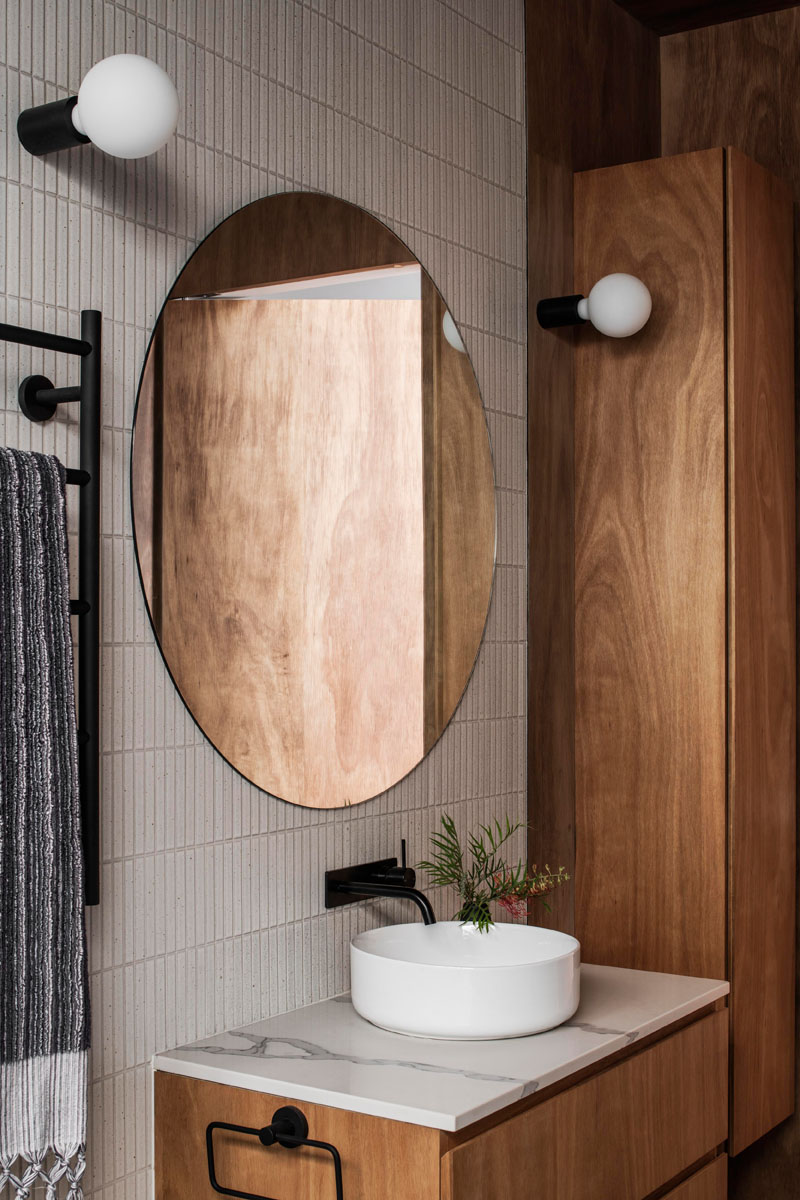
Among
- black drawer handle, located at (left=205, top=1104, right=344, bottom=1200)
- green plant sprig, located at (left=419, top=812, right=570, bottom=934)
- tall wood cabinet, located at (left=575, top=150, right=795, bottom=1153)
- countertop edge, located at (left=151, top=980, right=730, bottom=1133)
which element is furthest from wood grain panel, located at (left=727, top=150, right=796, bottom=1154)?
black drawer handle, located at (left=205, top=1104, right=344, bottom=1200)

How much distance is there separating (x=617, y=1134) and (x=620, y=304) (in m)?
1.27

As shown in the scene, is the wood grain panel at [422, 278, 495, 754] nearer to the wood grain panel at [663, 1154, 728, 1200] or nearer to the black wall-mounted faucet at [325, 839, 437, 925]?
the black wall-mounted faucet at [325, 839, 437, 925]

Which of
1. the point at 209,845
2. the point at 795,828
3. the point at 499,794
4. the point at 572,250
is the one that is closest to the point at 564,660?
the point at 499,794

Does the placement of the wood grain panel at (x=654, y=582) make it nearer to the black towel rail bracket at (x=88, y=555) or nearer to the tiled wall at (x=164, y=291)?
the tiled wall at (x=164, y=291)

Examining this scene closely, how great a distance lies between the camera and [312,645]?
70.2 inches

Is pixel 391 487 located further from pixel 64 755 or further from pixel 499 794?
pixel 64 755

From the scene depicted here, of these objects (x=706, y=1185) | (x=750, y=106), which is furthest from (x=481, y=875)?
(x=750, y=106)

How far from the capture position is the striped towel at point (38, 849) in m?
1.25

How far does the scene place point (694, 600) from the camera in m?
2.18

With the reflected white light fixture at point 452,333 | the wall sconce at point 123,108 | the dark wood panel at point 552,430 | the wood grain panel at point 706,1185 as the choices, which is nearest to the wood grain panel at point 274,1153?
the wood grain panel at point 706,1185

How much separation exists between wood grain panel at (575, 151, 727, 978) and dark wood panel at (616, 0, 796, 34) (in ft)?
1.70

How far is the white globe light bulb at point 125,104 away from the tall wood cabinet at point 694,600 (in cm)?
116

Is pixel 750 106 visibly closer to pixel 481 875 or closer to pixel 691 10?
pixel 691 10

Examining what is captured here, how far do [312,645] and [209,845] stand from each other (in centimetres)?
33
